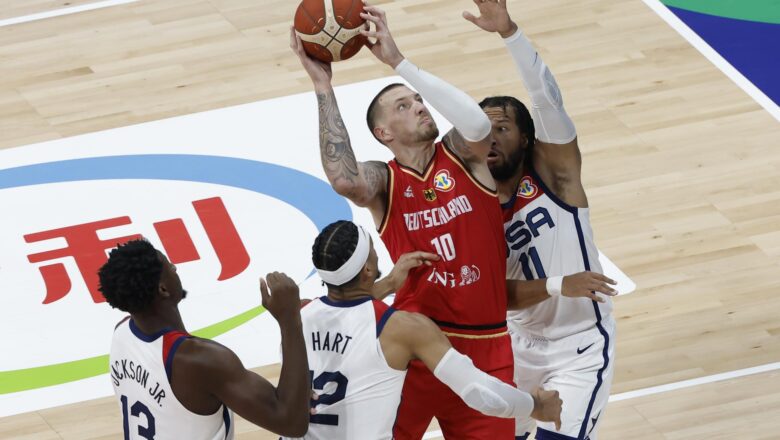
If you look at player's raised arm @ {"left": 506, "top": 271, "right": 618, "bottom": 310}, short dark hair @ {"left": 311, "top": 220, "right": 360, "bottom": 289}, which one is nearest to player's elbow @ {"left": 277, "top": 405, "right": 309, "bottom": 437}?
short dark hair @ {"left": 311, "top": 220, "right": 360, "bottom": 289}

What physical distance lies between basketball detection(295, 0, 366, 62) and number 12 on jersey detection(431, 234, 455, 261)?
34.1 inches

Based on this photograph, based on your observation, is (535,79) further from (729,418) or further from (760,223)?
(760,223)

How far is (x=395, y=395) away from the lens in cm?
538

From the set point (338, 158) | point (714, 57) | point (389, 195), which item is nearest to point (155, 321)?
point (338, 158)

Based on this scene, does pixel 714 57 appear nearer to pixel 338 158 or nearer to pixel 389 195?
pixel 389 195

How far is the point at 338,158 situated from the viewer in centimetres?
588

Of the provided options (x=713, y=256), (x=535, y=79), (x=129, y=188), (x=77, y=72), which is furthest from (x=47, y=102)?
(x=535, y=79)

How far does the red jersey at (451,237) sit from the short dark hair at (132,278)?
1319 mm

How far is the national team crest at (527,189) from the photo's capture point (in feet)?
20.3

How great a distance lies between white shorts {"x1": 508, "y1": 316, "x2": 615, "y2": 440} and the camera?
20.2 feet

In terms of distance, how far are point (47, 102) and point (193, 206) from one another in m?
2.02

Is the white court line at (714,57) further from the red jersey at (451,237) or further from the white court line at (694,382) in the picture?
the red jersey at (451,237)

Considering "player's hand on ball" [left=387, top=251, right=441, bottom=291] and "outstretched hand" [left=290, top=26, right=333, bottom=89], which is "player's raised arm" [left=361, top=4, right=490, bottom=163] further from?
"player's hand on ball" [left=387, top=251, right=441, bottom=291]

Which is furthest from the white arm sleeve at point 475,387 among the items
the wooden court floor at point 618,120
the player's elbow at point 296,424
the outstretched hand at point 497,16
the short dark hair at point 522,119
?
the wooden court floor at point 618,120
